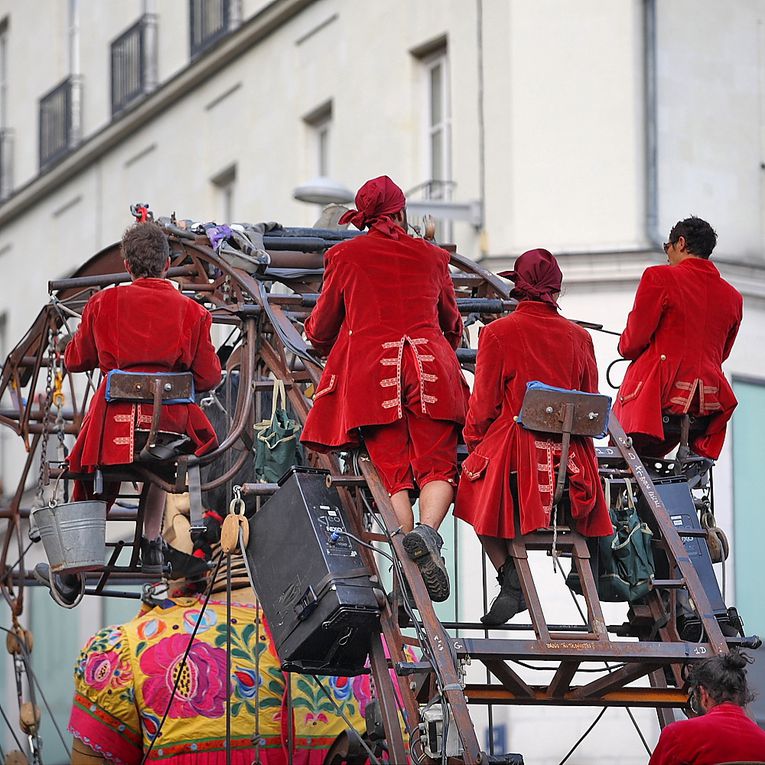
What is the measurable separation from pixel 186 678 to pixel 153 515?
1585mm

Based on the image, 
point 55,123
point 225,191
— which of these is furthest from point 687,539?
point 55,123

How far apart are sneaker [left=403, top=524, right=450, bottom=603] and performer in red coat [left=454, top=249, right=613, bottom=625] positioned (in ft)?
0.97

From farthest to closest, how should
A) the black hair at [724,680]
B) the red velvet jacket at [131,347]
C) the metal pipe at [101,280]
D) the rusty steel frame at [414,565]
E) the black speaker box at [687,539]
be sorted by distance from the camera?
1. the metal pipe at [101,280]
2. the red velvet jacket at [131,347]
3. the black speaker box at [687,539]
4. the rusty steel frame at [414,565]
5. the black hair at [724,680]

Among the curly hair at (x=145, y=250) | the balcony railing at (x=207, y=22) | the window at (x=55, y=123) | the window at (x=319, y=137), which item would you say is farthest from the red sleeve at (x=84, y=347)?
the window at (x=55, y=123)

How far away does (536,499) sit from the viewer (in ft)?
32.3

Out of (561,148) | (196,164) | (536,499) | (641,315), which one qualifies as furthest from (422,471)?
(196,164)

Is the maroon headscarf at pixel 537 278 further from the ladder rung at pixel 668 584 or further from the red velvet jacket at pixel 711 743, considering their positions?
the red velvet jacket at pixel 711 743

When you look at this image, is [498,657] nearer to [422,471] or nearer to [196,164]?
[422,471]

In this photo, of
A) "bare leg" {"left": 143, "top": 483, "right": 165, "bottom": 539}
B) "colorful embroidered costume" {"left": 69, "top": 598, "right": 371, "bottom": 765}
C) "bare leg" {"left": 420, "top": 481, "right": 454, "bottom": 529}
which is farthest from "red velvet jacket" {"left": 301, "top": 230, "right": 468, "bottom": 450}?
"colorful embroidered costume" {"left": 69, "top": 598, "right": 371, "bottom": 765}

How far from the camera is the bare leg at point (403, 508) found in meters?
10.1

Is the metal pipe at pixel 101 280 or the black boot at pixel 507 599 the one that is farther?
the metal pipe at pixel 101 280

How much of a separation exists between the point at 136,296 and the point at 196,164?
16.0 meters

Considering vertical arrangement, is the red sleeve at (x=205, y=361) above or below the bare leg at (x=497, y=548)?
above

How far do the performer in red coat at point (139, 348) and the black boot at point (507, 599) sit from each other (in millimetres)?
1910
